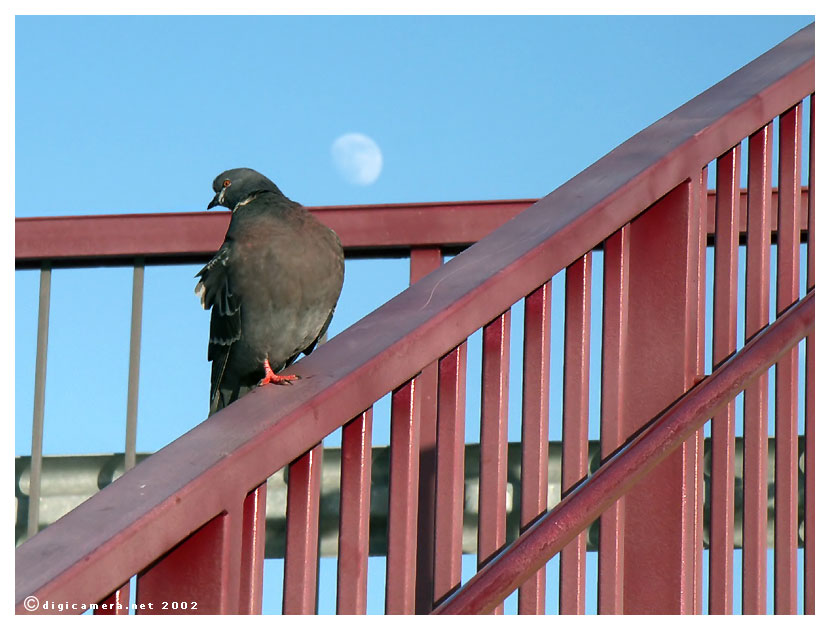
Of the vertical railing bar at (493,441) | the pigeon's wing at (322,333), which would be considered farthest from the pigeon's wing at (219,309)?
the vertical railing bar at (493,441)

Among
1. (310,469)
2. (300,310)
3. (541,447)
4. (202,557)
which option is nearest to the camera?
(202,557)

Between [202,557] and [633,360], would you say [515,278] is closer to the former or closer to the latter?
[633,360]

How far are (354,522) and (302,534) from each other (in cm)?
9

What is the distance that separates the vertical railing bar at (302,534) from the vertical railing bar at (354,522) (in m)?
0.05

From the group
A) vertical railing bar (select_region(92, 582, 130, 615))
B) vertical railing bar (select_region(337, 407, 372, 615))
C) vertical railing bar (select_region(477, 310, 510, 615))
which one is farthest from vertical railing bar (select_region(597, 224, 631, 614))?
vertical railing bar (select_region(92, 582, 130, 615))

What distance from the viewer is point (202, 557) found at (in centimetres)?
189

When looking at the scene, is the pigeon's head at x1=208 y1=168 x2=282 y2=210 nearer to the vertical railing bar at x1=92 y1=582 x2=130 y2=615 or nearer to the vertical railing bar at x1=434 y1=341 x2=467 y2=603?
the vertical railing bar at x1=434 y1=341 x2=467 y2=603

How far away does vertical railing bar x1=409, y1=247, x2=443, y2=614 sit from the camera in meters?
2.18

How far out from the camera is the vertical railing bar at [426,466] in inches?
85.9

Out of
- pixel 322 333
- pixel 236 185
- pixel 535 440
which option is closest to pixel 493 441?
pixel 535 440

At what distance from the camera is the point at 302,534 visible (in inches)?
80.2

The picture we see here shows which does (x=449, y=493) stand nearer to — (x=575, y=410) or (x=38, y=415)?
(x=575, y=410)

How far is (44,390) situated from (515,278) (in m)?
2.16
